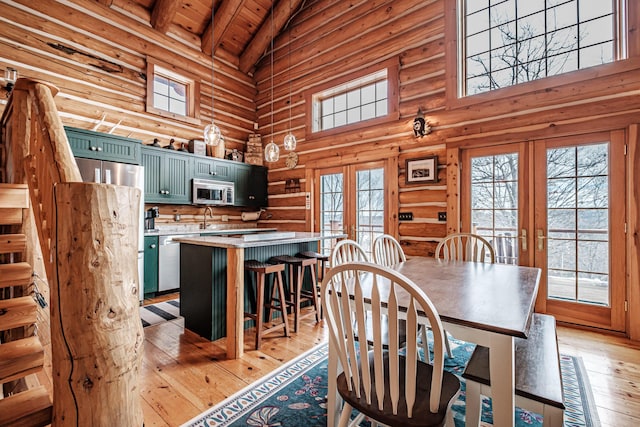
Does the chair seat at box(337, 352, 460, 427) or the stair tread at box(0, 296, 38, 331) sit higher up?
the stair tread at box(0, 296, 38, 331)

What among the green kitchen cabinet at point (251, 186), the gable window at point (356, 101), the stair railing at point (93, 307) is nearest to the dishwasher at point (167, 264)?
the green kitchen cabinet at point (251, 186)

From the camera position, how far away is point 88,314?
3.17ft

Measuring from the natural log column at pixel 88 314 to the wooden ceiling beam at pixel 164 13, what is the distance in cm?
497

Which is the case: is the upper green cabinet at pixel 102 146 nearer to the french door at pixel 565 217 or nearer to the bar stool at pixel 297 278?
the bar stool at pixel 297 278

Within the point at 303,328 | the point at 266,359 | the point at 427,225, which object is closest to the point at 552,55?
the point at 427,225

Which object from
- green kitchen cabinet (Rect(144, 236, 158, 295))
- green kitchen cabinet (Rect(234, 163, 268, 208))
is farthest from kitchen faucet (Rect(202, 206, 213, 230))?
green kitchen cabinet (Rect(144, 236, 158, 295))

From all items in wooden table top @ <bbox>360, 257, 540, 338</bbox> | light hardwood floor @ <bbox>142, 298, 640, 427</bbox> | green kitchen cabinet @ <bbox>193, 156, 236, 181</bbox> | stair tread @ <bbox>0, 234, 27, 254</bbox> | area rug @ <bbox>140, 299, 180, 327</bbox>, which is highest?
green kitchen cabinet @ <bbox>193, 156, 236, 181</bbox>

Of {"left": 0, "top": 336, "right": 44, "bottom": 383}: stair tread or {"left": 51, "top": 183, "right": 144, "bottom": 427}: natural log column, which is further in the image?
{"left": 0, "top": 336, "right": 44, "bottom": 383}: stair tread

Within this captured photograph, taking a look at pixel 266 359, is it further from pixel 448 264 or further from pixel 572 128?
pixel 572 128

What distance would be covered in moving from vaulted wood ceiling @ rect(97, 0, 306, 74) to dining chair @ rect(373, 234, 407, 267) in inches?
185

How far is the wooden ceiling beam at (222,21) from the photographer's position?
5.07 m

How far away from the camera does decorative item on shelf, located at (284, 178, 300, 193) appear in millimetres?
5633

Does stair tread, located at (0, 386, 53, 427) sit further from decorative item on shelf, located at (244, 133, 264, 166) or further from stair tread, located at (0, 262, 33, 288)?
decorative item on shelf, located at (244, 133, 264, 166)

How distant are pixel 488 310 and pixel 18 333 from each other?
8.83 feet
